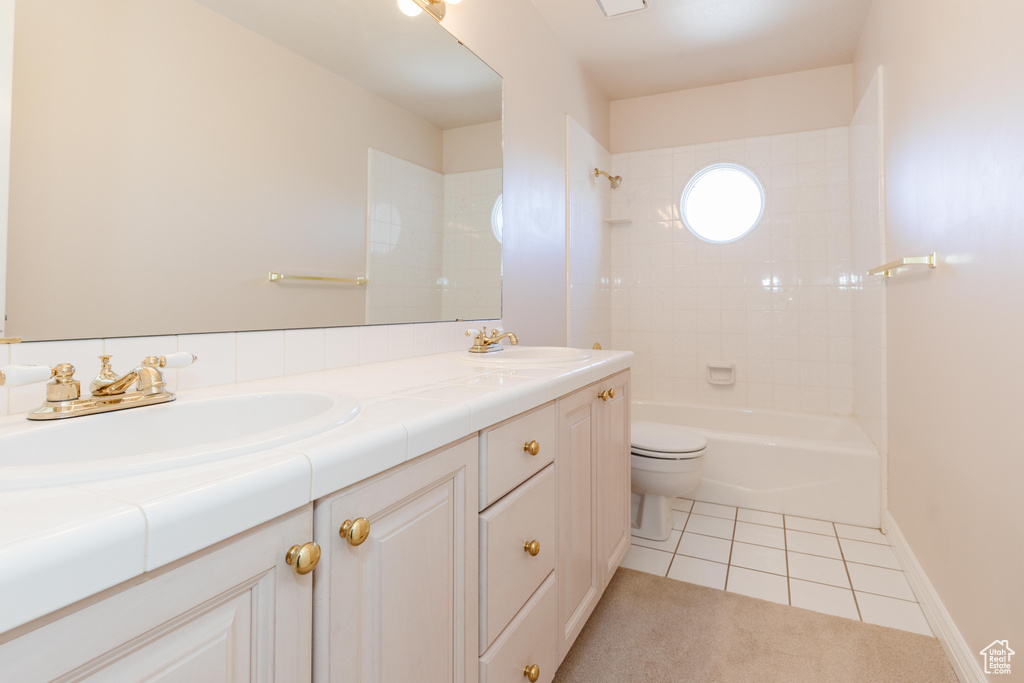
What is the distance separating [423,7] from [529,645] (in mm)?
1864

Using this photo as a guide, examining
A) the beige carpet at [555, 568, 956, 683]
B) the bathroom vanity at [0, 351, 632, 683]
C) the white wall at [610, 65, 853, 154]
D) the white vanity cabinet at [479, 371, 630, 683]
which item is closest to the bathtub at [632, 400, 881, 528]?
the beige carpet at [555, 568, 956, 683]

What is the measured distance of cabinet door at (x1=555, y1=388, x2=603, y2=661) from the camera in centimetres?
127

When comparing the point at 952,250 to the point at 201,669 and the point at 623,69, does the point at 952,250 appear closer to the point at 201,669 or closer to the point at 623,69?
the point at 201,669

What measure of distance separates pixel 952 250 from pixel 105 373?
6.65 feet

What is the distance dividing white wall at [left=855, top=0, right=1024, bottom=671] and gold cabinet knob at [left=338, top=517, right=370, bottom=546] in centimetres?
131

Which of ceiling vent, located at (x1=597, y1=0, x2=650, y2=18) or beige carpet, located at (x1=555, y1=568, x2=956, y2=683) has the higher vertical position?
ceiling vent, located at (x1=597, y1=0, x2=650, y2=18)

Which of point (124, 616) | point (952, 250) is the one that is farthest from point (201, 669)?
point (952, 250)

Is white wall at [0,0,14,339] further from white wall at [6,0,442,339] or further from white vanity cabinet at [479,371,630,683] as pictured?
white vanity cabinet at [479,371,630,683]

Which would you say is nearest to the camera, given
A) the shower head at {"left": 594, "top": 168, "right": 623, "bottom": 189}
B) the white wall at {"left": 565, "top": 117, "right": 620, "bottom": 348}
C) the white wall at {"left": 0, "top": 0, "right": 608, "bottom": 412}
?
the white wall at {"left": 0, "top": 0, "right": 608, "bottom": 412}

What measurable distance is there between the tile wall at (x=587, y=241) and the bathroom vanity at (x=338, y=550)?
168 centimetres

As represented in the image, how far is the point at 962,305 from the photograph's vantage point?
54.4 inches

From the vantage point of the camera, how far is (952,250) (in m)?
1.46

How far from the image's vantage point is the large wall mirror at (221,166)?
0.83 meters

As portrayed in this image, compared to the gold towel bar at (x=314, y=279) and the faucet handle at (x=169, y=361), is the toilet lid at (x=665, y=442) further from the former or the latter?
the faucet handle at (x=169, y=361)
